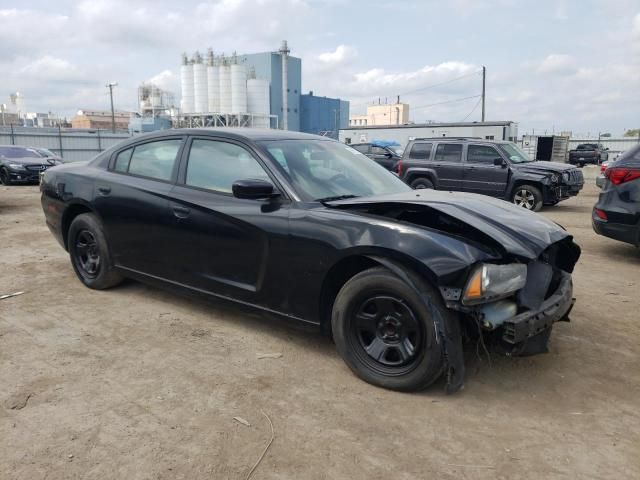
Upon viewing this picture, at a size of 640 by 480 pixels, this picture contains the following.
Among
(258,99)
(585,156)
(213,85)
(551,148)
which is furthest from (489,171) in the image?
(213,85)

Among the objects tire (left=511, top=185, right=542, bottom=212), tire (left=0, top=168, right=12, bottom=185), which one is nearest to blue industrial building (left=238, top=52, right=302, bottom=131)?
tire (left=0, top=168, right=12, bottom=185)

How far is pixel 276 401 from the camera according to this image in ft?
9.63

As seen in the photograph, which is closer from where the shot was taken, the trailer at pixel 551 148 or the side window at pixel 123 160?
the side window at pixel 123 160

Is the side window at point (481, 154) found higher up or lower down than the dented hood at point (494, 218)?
higher up

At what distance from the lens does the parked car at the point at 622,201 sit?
19.8ft

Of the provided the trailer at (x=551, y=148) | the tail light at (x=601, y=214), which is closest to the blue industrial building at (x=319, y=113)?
the trailer at (x=551, y=148)

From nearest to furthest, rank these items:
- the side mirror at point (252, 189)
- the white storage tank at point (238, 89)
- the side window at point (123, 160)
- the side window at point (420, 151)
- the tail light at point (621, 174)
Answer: the side mirror at point (252, 189) → the side window at point (123, 160) → the tail light at point (621, 174) → the side window at point (420, 151) → the white storage tank at point (238, 89)

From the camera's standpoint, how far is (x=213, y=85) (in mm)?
58500

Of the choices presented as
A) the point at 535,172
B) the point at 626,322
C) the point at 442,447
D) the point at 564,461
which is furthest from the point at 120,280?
the point at 535,172

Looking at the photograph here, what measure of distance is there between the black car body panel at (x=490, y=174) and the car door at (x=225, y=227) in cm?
935

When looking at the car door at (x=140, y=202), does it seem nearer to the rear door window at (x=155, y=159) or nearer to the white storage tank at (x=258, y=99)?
the rear door window at (x=155, y=159)

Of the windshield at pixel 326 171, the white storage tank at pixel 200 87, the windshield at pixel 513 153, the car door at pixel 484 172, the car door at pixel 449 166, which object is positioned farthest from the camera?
the white storage tank at pixel 200 87

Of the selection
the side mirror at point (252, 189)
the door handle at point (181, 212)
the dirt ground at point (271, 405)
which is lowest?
the dirt ground at point (271, 405)

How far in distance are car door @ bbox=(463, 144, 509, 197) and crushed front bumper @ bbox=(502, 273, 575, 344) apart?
30.2ft
